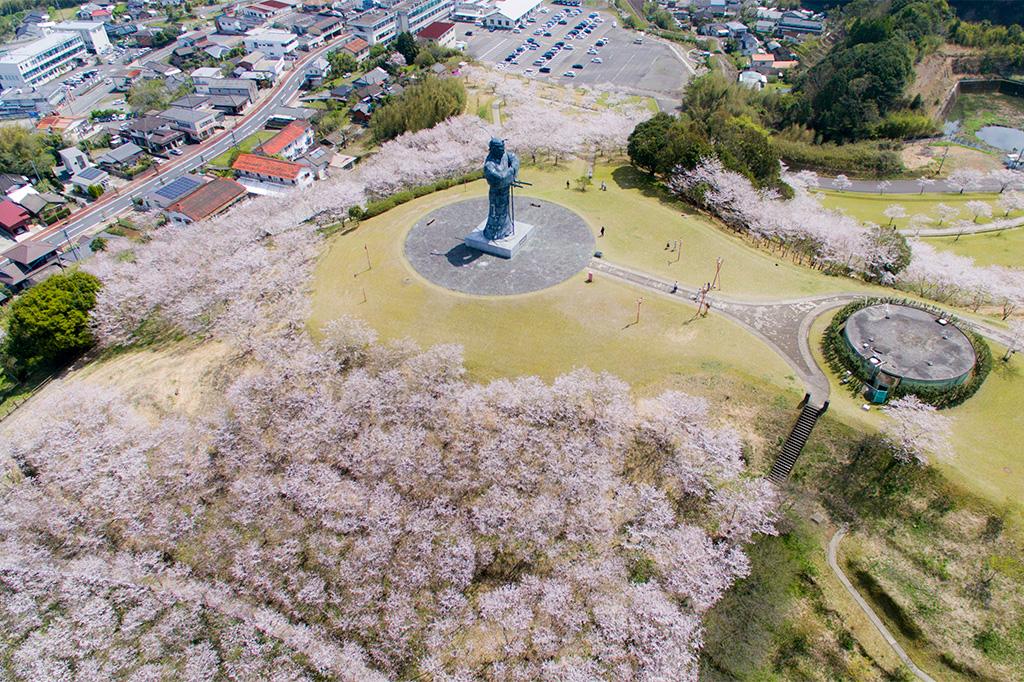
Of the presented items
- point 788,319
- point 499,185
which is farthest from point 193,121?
point 788,319

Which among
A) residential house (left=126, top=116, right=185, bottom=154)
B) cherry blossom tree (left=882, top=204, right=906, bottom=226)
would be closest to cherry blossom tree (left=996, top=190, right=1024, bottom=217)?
cherry blossom tree (left=882, top=204, right=906, bottom=226)

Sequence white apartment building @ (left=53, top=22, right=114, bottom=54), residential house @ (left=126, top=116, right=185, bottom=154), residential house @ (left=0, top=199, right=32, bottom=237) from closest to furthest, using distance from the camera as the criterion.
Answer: residential house @ (left=0, top=199, right=32, bottom=237)
residential house @ (left=126, top=116, right=185, bottom=154)
white apartment building @ (left=53, top=22, right=114, bottom=54)

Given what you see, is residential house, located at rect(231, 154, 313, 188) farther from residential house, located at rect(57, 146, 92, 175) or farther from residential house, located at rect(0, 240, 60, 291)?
residential house, located at rect(57, 146, 92, 175)

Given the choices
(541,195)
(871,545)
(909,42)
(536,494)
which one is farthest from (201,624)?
(909,42)

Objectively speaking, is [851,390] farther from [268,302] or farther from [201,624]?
[268,302]

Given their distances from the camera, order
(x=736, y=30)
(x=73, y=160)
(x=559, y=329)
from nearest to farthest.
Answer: (x=559, y=329)
(x=73, y=160)
(x=736, y=30)

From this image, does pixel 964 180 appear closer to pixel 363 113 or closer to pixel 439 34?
pixel 363 113

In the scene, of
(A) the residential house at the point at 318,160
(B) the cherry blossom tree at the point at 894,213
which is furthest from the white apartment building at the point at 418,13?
(B) the cherry blossom tree at the point at 894,213
